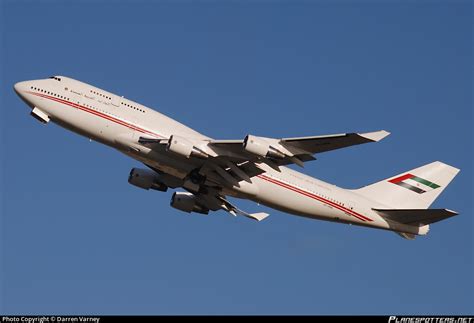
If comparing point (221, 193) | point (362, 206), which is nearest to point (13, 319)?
point (221, 193)

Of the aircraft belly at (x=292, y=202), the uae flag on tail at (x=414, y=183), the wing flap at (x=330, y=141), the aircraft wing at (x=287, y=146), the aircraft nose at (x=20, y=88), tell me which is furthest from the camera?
the uae flag on tail at (x=414, y=183)

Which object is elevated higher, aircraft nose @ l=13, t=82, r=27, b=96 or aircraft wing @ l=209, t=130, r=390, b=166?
aircraft nose @ l=13, t=82, r=27, b=96

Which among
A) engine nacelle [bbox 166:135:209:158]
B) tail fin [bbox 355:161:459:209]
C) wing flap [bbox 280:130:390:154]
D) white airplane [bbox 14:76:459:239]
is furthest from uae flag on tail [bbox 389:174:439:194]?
engine nacelle [bbox 166:135:209:158]

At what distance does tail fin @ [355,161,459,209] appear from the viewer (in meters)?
52.1

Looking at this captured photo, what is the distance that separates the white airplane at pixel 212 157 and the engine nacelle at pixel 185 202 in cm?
76

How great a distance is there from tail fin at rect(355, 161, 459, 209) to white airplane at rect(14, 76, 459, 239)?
2.11ft

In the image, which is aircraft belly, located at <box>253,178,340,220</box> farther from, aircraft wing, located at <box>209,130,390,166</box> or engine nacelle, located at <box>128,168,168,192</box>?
engine nacelle, located at <box>128,168,168,192</box>

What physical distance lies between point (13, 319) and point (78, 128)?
14.8 meters

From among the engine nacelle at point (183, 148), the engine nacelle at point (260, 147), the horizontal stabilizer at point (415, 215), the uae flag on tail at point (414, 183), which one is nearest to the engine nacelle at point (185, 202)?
the engine nacelle at point (183, 148)

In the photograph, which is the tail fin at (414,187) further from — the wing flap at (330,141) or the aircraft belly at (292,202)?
A: the wing flap at (330,141)


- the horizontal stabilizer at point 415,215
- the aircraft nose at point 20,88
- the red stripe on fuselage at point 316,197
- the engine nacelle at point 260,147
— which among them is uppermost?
the aircraft nose at point 20,88

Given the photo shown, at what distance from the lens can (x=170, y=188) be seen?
51062mm

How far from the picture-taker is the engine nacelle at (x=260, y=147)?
143 feet

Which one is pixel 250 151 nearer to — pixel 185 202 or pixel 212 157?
pixel 212 157
